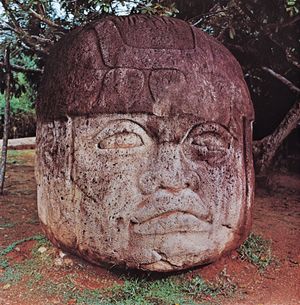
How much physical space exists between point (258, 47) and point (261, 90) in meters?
1.40

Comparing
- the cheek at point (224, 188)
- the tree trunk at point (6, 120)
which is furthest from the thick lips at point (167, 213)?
the tree trunk at point (6, 120)

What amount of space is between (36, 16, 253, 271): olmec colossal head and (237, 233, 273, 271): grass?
2.27 feet

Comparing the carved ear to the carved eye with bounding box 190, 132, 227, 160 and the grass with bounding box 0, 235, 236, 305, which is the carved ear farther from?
the grass with bounding box 0, 235, 236, 305

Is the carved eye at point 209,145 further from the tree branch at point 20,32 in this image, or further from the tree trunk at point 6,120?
the tree trunk at point 6,120

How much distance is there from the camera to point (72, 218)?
352 centimetres

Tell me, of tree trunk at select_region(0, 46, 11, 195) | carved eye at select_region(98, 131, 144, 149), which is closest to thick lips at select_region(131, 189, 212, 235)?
carved eye at select_region(98, 131, 144, 149)

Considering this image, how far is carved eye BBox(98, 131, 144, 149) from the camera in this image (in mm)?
3369

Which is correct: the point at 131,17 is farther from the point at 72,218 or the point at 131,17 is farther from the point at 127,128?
the point at 72,218

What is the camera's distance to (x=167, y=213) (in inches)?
132

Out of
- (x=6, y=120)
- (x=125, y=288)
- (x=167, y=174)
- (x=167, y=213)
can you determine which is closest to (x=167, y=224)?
(x=167, y=213)

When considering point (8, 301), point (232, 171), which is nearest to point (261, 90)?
point (232, 171)

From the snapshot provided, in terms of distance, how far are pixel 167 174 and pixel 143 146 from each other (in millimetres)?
287

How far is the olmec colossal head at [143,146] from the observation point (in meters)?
3.35

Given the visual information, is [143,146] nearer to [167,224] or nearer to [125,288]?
[167,224]
